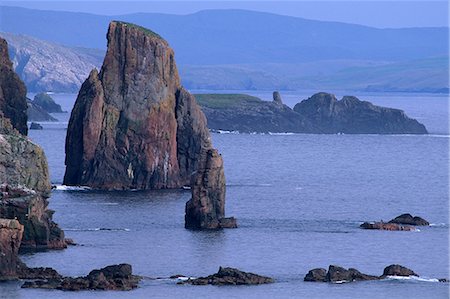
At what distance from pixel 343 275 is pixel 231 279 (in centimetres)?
587

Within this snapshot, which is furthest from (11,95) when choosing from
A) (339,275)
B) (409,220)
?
(339,275)

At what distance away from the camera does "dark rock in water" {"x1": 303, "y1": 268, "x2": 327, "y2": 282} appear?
8932 centimetres

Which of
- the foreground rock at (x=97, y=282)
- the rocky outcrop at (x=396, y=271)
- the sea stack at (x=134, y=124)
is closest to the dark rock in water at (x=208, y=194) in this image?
the rocky outcrop at (x=396, y=271)

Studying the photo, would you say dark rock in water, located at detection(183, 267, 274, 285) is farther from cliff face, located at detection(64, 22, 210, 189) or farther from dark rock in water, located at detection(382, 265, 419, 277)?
cliff face, located at detection(64, 22, 210, 189)

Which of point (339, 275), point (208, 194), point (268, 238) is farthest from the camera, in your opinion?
point (208, 194)

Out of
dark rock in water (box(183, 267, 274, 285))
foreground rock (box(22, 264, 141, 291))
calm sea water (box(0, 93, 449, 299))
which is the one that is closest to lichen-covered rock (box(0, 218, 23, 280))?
calm sea water (box(0, 93, 449, 299))

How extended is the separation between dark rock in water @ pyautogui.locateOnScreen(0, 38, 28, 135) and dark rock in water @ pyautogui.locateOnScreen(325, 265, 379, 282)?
51.1 meters

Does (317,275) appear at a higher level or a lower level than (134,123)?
lower

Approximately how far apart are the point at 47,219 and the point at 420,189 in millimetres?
→ 64093

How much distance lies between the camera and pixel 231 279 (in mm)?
87688

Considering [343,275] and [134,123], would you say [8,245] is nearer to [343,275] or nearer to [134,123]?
[343,275]

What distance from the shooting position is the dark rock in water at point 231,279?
87325 mm

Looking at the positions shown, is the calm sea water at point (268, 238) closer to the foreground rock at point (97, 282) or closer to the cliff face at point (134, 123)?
the foreground rock at point (97, 282)

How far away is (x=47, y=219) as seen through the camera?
325 ft
